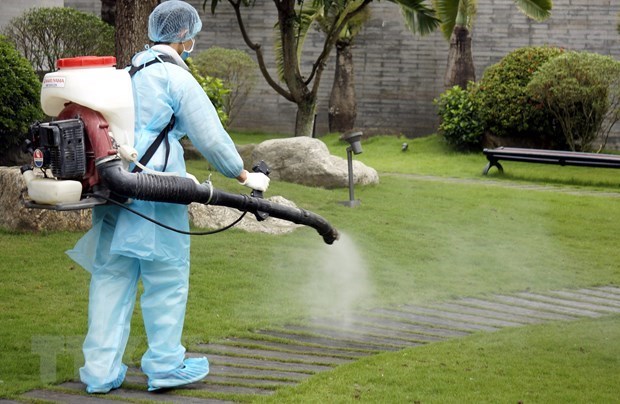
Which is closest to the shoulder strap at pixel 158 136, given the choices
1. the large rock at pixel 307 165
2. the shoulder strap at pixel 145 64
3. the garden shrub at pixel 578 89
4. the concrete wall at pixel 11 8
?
the shoulder strap at pixel 145 64

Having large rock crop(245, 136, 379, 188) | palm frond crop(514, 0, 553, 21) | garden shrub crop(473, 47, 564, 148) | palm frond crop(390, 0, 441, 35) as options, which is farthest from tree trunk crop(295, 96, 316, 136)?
palm frond crop(514, 0, 553, 21)

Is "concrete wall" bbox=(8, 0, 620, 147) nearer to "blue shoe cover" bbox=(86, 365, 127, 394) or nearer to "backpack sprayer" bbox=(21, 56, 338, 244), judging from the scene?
"blue shoe cover" bbox=(86, 365, 127, 394)

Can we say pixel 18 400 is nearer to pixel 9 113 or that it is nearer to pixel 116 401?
pixel 116 401

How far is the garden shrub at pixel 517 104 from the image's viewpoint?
16734 millimetres

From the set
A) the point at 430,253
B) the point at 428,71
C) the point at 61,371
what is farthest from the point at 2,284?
the point at 428,71

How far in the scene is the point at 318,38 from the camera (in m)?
21.5

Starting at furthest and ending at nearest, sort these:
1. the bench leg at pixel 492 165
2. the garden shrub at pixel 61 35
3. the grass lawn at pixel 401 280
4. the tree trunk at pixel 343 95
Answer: the tree trunk at pixel 343 95 → the garden shrub at pixel 61 35 → the bench leg at pixel 492 165 → the grass lawn at pixel 401 280

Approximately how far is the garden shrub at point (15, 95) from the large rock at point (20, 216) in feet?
7.91

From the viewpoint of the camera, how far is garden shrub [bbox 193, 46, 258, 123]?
64.3 feet

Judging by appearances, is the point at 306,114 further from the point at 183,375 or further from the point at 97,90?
the point at 97,90

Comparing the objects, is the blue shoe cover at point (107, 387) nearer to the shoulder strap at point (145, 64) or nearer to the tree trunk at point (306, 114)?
the shoulder strap at point (145, 64)

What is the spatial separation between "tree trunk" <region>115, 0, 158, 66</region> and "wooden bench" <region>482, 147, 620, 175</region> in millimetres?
7011

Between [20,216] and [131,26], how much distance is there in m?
2.13

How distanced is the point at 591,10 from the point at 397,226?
37.1 feet
